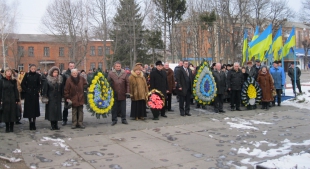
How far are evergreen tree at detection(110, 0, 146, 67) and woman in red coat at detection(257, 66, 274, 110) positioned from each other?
26.2 meters

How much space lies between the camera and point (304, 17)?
38.3 m

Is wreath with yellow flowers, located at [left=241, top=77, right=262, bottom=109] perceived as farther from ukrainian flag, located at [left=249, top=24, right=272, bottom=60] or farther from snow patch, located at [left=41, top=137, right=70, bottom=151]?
snow patch, located at [left=41, top=137, right=70, bottom=151]

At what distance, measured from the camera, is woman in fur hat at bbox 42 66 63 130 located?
337 inches

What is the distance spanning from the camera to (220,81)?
1166cm

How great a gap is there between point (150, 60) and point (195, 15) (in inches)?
315

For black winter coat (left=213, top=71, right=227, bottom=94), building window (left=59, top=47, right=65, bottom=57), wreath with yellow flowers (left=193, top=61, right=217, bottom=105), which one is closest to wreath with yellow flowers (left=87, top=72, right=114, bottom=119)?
wreath with yellow flowers (left=193, top=61, right=217, bottom=105)

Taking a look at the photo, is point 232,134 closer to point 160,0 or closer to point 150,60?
point 160,0

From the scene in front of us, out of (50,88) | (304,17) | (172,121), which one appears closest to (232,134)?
(172,121)

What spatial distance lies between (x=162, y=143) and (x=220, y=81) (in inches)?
205

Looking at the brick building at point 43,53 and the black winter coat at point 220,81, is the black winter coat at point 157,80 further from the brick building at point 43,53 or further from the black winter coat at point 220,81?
the brick building at point 43,53

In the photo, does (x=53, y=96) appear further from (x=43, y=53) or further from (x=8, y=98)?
(x=43, y=53)

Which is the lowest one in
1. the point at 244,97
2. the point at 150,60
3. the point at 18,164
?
the point at 18,164

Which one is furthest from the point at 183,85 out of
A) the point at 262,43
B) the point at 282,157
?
the point at 282,157

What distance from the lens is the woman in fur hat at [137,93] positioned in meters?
9.77
